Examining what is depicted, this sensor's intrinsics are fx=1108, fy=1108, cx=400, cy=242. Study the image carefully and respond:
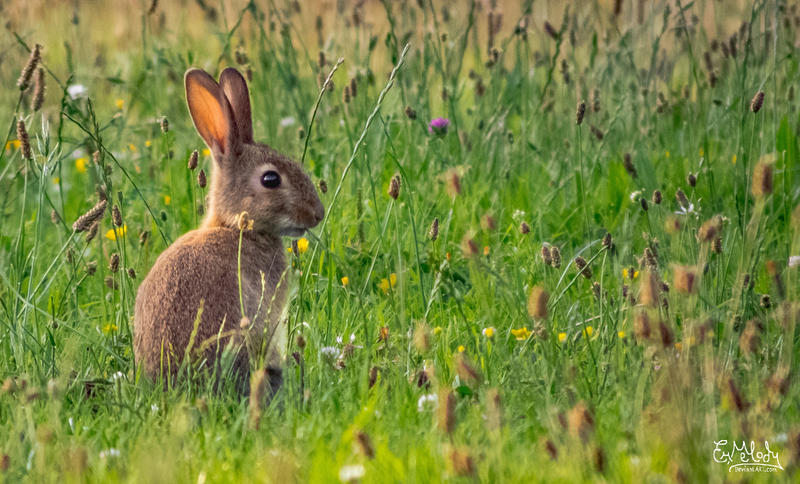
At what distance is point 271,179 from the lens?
4234 millimetres

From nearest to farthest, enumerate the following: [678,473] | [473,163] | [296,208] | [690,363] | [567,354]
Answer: [678,473] → [690,363] → [567,354] → [296,208] → [473,163]

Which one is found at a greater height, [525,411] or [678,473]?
[678,473]

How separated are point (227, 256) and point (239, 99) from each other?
0.84 meters

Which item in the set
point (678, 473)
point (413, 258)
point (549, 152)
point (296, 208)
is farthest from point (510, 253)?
point (678, 473)

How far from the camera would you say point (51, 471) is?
271cm

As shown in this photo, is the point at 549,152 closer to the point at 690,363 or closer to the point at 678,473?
the point at 690,363

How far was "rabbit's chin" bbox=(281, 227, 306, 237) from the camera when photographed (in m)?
4.23

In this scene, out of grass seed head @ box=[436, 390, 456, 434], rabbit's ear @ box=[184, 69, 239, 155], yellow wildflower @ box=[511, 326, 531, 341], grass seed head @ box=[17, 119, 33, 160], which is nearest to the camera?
grass seed head @ box=[436, 390, 456, 434]

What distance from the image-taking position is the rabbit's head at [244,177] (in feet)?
13.8

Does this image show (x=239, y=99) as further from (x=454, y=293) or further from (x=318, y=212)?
(x=454, y=293)

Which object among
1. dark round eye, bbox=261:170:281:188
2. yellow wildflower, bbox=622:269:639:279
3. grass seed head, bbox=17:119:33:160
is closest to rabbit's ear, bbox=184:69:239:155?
dark round eye, bbox=261:170:281:188

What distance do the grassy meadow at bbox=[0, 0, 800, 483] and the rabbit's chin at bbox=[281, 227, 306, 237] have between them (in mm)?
165

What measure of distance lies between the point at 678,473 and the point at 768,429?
21.1 inches

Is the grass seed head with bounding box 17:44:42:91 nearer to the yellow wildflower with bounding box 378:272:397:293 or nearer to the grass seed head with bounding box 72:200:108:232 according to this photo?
the grass seed head with bounding box 72:200:108:232
